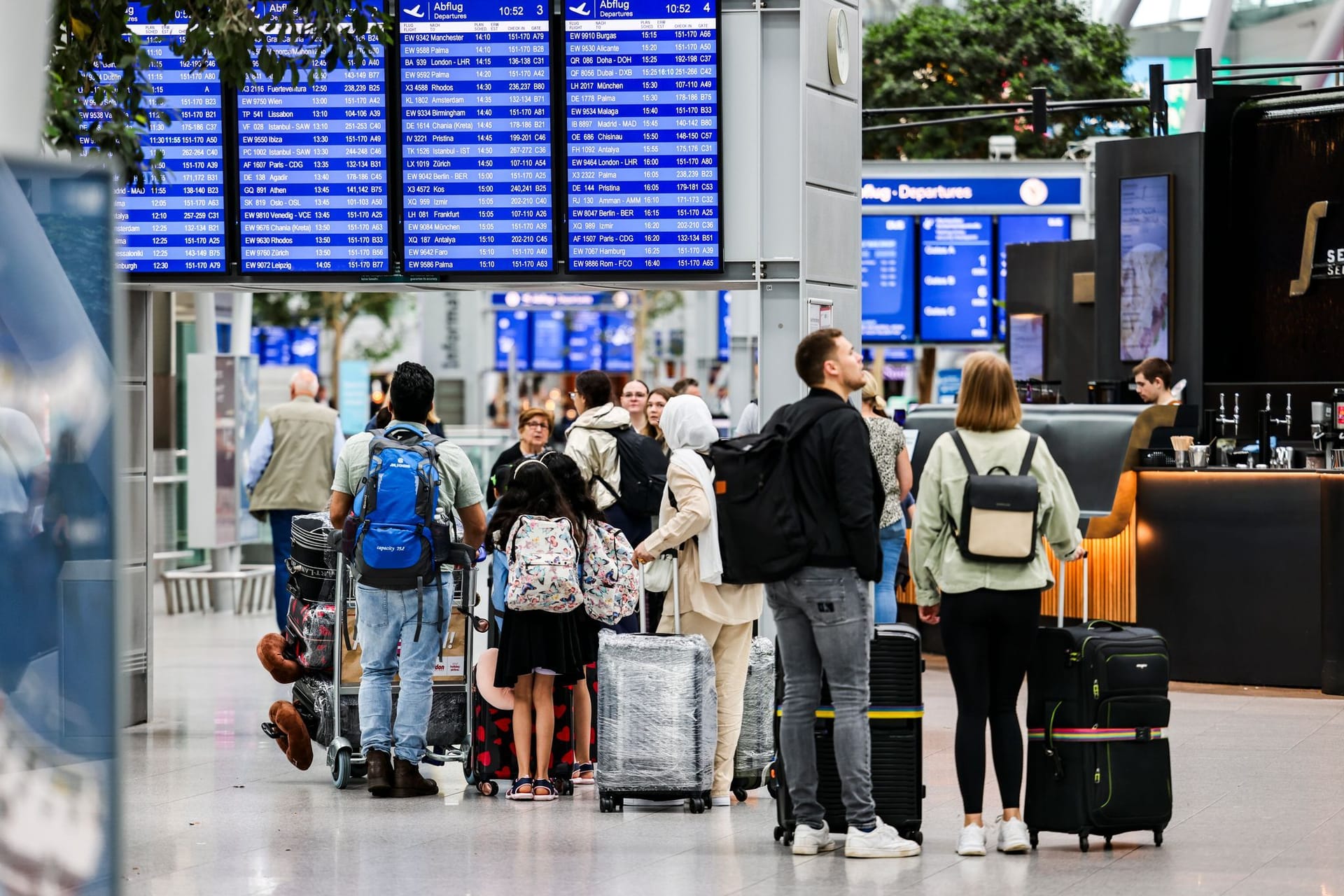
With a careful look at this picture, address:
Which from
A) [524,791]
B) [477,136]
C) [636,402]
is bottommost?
[524,791]

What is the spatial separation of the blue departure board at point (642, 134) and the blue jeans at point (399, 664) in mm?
2201

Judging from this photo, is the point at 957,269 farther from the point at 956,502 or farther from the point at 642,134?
the point at 956,502

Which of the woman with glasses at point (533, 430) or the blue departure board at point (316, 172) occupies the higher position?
the blue departure board at point (316, 172)

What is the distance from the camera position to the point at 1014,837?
6.55 m

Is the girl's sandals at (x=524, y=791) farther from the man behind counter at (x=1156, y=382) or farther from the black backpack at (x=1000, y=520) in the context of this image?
the man behind counter at (x=1156, y=382)

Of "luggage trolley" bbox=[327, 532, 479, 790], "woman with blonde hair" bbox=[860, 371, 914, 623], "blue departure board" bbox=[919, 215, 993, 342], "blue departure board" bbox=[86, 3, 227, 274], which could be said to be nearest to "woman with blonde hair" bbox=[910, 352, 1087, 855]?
"luggage trolley" bbox=[327, 532, 479, 790]

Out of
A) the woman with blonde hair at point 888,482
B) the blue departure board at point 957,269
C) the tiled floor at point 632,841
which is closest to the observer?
the tiled floor at point 632,841

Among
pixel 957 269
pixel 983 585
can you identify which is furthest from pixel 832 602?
pixel 957 269

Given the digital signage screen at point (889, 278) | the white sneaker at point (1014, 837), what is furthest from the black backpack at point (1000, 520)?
the digital signage screen at point (889, 278)

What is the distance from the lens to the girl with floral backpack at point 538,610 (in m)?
7.61

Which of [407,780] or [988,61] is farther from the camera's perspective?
[988,61]

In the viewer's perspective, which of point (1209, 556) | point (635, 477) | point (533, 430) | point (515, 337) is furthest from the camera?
point (515, 337)

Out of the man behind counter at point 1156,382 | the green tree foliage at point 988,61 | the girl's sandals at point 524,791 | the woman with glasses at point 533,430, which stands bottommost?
the girl's sandals at point 524,791

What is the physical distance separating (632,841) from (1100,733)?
1741 mm
